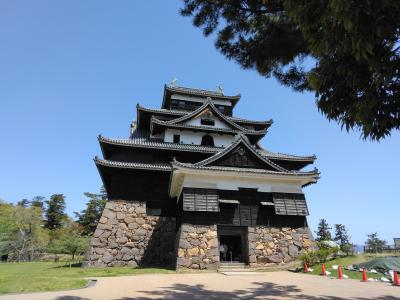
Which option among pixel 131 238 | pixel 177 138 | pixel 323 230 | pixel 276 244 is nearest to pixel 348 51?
pixel 276 244

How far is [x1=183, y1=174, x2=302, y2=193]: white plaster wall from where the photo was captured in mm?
17625

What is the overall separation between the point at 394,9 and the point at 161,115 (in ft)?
82.6

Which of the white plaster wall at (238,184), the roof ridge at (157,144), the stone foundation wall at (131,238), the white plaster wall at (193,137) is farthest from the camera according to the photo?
the white plaster wall at (193,137)

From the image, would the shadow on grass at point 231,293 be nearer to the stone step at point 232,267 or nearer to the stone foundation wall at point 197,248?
the stone foundation wall at point 197,248

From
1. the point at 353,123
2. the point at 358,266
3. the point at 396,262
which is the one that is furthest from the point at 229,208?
the point at 353,123

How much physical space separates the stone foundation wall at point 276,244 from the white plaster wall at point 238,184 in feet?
7.77

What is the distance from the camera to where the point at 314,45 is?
4.62 m

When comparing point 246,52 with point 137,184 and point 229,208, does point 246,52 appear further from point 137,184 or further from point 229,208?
point 137,184

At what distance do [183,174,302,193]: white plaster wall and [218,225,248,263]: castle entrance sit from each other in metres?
2.39

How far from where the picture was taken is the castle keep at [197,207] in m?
17.1

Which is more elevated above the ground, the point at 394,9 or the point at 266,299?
the point at 394,9

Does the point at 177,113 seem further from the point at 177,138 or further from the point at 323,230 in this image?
the point at 323,230

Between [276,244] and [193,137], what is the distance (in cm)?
1157

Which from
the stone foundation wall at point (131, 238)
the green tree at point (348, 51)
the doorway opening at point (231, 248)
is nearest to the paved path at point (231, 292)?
the green tree at point (348, 51)
